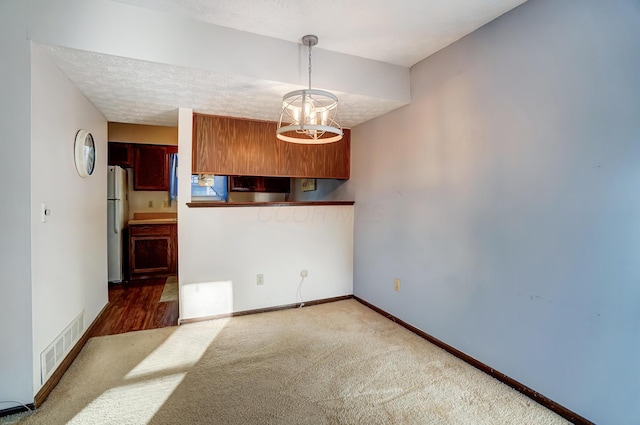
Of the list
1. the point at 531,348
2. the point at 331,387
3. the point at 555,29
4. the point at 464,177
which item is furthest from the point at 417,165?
the point at 331,387

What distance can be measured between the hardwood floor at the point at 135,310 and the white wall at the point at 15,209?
1075 mm

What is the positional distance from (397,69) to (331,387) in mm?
2702

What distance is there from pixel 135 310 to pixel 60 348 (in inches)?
50.8

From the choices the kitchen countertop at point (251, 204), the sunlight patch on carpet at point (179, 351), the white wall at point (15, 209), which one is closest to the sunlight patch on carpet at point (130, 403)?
the sunlight patch on carpet at point (179, 351)

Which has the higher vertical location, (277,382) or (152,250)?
(152,250)

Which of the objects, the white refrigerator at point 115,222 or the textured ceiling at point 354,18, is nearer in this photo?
the textured ceiling at point 354,18

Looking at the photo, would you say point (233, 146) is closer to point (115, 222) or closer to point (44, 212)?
point (44, 212)

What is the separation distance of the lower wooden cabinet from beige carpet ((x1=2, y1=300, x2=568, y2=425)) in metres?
2.06

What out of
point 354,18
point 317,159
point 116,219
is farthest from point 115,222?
point 354,18

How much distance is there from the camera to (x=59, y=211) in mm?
2166

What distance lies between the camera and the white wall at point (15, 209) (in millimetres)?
1741

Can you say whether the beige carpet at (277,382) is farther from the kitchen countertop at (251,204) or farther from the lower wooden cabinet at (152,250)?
the lower wooden cabinet at (152,250)

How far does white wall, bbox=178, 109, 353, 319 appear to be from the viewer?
3070mm

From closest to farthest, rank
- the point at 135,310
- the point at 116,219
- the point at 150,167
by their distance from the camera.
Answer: the point at 135,310 < the point at 116,219 < the point at 150,167
